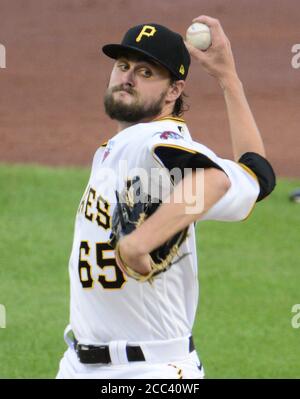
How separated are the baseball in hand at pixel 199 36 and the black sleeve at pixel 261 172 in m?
0.49

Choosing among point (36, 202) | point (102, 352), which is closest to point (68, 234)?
point (36, 202)

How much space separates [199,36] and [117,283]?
1045 millimetres

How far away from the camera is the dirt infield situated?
13273 mm

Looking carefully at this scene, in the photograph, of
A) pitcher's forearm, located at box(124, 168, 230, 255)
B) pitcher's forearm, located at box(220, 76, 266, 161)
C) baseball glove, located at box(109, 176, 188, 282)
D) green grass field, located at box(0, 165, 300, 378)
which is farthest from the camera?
green grass field, located at box(0, 165, 300, 378)

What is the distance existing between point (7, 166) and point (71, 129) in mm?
1759

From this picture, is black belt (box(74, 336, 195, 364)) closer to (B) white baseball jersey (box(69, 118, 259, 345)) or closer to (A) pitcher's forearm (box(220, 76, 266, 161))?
(B) white baseball jersey (box(69, 118, 259, 345))

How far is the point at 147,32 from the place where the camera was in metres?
4.28

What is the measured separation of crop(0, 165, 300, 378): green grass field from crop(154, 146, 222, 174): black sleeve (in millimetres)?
3476

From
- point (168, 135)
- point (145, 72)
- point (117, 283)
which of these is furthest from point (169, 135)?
point (117, 283)

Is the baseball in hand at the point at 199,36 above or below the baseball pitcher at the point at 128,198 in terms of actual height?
above

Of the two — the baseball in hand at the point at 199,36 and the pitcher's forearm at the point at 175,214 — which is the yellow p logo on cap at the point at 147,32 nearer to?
the baseball in hand at the point at 199,36

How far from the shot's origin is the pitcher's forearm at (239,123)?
4328mm

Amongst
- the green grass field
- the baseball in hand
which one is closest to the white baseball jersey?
the baseball in hand

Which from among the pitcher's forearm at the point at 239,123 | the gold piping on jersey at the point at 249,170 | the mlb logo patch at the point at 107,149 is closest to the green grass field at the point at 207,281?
the mlb logo patch at the point at 107,149
